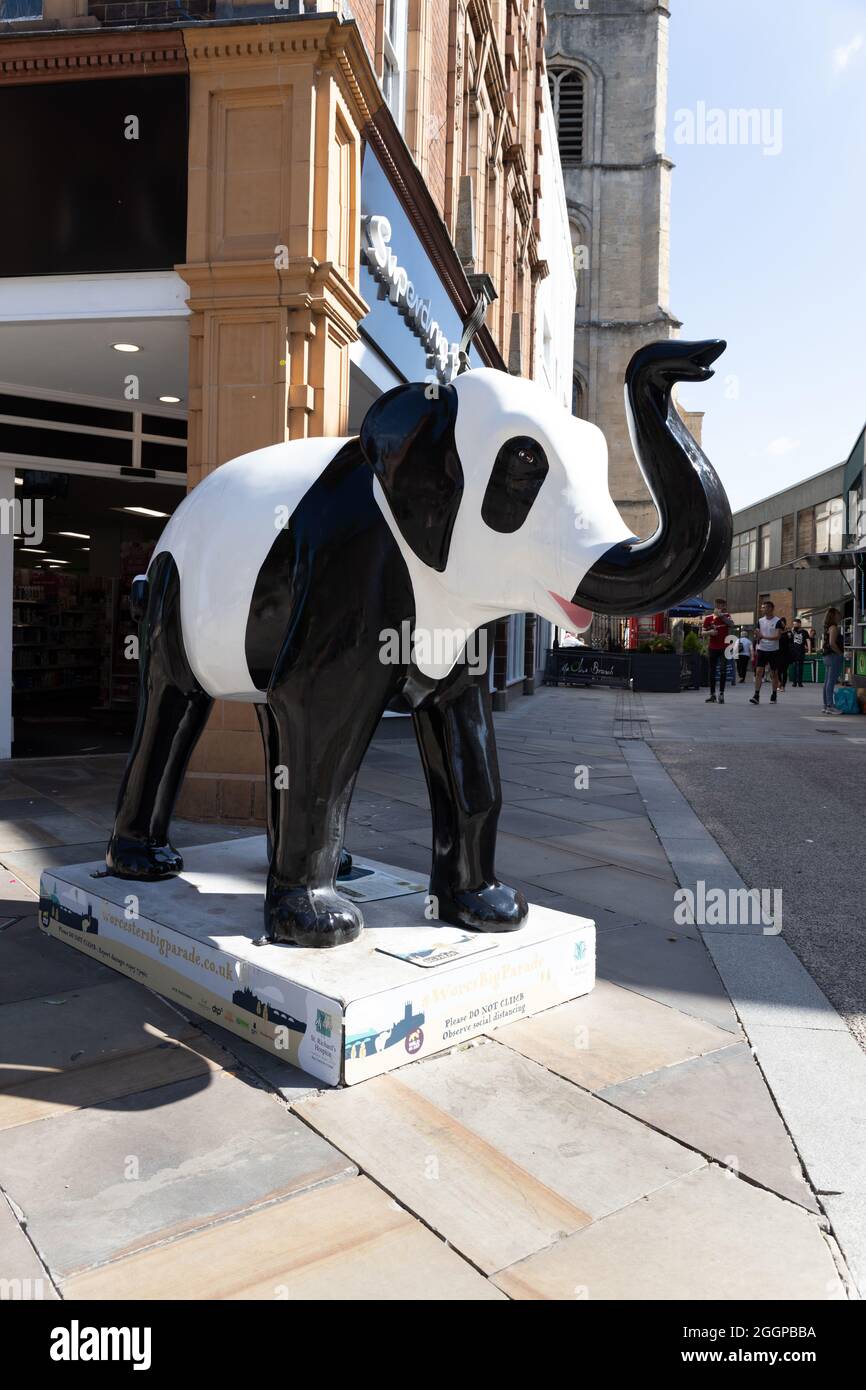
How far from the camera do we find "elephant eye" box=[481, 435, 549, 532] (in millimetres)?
2572

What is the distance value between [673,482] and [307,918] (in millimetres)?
1560

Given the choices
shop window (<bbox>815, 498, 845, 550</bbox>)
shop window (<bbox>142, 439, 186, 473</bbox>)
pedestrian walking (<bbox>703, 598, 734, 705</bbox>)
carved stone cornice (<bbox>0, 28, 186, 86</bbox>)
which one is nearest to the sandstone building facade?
carved stone cornice (<bbox>0, 28, 186, 86</bbox>)

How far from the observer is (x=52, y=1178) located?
6.82 ft

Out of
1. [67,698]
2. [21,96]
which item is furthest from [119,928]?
[67,698]

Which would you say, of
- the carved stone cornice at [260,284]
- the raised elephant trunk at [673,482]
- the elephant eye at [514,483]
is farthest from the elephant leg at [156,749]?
the carved stone cornice at [260,284]

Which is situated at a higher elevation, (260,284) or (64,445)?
(260,284)

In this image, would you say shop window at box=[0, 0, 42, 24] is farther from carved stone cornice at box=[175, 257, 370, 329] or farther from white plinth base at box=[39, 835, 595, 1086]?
white plinth base at box=[39, 835, 595, 1086]

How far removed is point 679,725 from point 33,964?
11878 millimetres

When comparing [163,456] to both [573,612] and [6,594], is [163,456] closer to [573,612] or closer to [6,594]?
[6,594]

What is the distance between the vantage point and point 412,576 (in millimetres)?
2832

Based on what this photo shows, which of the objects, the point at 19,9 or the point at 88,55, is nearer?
the point at 88,55

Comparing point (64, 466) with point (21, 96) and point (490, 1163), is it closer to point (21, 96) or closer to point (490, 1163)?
point (21, 96)

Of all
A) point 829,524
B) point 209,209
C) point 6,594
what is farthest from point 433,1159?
point 829,524

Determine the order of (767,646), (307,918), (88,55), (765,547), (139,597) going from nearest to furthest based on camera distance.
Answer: (307,918)
(139,597)
(88,55)
(767,646)
(765,547)
